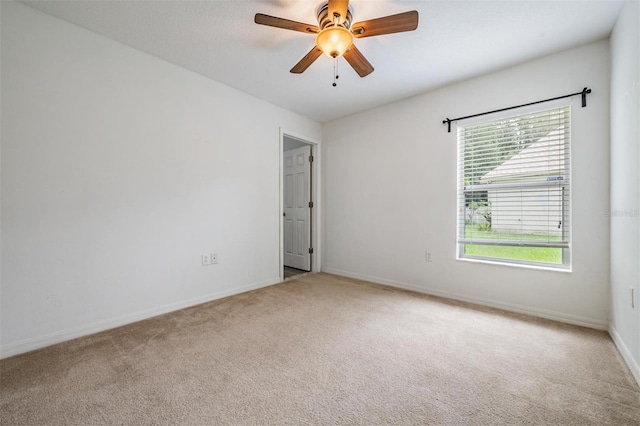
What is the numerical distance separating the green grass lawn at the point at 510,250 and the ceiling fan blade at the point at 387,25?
2.17 meters

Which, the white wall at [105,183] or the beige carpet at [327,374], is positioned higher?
the white wall at [105,183]

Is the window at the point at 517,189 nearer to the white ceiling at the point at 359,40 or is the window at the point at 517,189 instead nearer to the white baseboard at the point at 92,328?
the white ceiling at the point at 359,40

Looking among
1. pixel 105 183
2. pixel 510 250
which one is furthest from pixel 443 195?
pixel 105 183

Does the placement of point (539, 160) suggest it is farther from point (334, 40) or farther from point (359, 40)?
point (334, 40)

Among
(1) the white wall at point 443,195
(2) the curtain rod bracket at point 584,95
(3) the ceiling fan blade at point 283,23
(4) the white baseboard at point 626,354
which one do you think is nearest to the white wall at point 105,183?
(3) the ceiling fan blade at point 283,23

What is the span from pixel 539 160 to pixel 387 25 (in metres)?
2.00

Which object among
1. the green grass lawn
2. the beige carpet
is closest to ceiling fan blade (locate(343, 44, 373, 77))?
the green grass lawn

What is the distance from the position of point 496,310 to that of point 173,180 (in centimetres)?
347

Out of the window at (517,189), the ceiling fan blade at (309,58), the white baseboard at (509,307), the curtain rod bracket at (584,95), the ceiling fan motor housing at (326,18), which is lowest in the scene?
the white baseboard at (509,307)

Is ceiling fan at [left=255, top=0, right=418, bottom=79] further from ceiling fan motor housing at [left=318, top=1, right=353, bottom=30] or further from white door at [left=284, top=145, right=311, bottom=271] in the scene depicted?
white door at [left=284, top=145, right=311, bottom=271]

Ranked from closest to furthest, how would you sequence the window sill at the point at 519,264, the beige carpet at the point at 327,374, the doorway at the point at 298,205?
the beige carpet at the point at 327,374 → the window sill at the point at 519,264 → the doorway at the point at 298,205

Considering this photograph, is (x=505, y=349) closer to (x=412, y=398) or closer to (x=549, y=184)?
(x=412, y=398)

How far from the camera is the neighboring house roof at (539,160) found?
245 cm

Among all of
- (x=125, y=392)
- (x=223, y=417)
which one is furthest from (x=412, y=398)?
(x=125, y=392)
